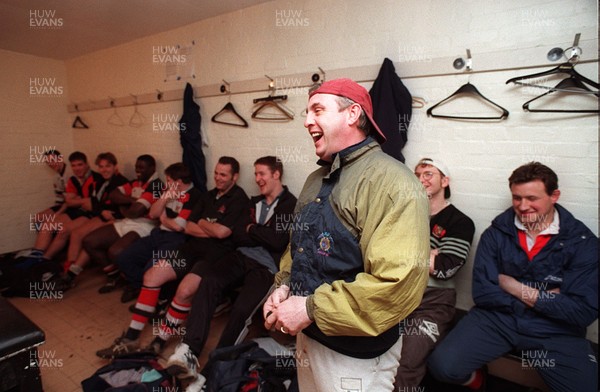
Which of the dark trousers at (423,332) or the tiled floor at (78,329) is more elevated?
the dark trousers at (423,332)

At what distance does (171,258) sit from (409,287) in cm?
222

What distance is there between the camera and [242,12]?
274 cm

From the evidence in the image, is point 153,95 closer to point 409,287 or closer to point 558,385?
point 409,287

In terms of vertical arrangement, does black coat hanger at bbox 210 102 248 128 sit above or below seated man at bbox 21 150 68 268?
above

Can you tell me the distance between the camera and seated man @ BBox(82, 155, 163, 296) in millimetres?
3084

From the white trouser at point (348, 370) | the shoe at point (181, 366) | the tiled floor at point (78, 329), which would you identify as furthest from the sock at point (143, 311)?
the white trouser at point (348, 370)

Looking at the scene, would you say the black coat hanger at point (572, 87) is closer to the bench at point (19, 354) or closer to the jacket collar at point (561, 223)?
the jacket collar at point (561, 223)

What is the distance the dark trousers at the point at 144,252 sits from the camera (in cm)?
279

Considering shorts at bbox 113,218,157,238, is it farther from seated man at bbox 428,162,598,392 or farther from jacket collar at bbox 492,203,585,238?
jacket collar at bbox 492,203,585,238

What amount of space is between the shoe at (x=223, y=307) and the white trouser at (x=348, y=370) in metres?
1.66

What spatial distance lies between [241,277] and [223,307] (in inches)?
20.1

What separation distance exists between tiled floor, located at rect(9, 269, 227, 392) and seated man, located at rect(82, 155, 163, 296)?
0.74ft

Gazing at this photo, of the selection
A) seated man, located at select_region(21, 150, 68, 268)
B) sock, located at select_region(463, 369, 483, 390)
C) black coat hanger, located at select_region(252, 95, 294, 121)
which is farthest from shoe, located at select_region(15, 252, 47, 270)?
sock, located at select_region(463, 369, 483, 390)

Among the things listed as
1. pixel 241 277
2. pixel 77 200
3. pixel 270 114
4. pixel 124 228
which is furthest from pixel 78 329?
pixel 270 114
